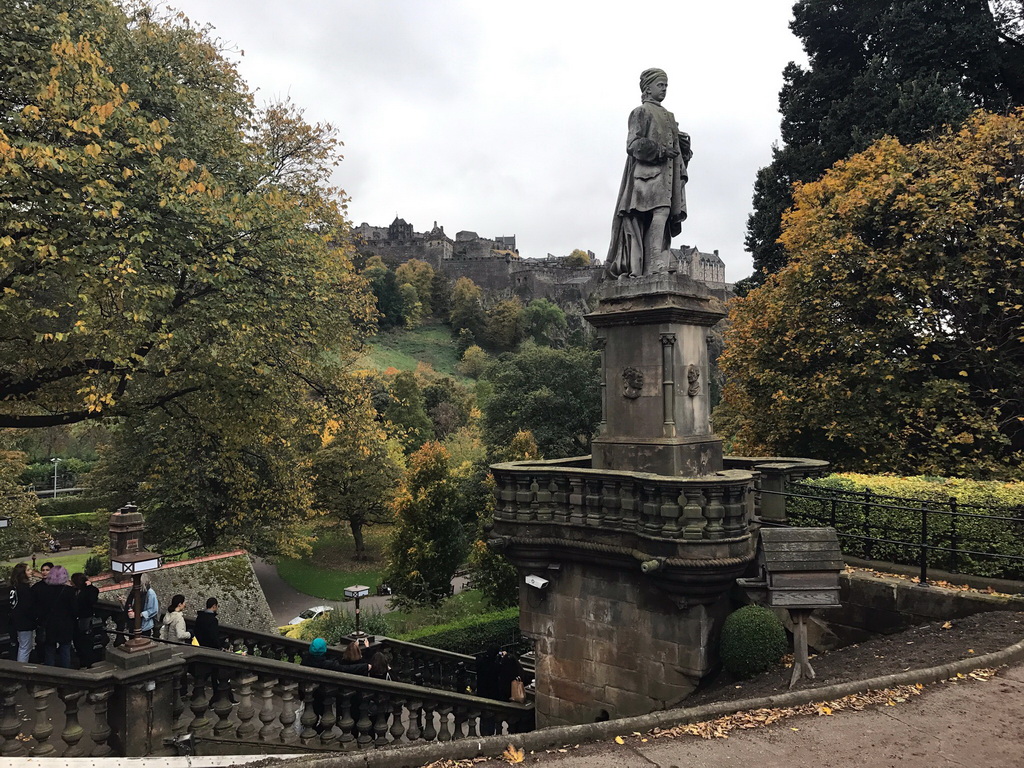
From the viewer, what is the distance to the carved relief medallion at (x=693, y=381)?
9555mm

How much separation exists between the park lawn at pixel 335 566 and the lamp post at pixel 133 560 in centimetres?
1970

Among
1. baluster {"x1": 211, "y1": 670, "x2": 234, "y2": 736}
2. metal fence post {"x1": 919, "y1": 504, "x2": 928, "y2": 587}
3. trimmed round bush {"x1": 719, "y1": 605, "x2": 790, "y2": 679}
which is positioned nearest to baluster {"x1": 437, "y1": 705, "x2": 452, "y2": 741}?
baluster {"x1": 211, "y1": 670, "x2": 234, "y2": 736}

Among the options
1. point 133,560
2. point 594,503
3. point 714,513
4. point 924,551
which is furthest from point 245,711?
point 924,551

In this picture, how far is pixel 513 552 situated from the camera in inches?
370

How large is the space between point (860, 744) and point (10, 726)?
755 cm

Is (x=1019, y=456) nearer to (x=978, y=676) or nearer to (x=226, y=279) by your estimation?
(x=978, y=676)

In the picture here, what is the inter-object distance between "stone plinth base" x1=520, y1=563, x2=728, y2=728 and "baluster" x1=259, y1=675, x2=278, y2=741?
382cm

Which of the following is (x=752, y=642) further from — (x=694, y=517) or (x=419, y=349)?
(x=419, y=349)

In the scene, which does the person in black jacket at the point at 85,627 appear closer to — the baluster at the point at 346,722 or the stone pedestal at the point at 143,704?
the stone pedestal at the point at 143,704

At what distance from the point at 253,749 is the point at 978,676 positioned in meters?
7.63

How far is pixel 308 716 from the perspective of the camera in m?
7.63

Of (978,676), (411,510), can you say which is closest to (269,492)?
(411,510)

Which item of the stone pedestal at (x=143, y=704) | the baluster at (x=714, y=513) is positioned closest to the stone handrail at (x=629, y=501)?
the baluster at (x=714, y=513)

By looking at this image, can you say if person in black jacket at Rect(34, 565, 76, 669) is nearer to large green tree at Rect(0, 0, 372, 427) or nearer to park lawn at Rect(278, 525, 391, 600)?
A: large green tree at Rect(0, 0, 372, 427)
